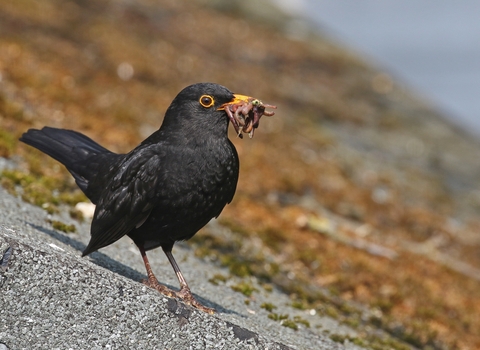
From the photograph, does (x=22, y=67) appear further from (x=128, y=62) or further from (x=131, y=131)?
(x=128, y=62)

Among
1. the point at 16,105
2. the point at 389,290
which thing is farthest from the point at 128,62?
the point at 389,290

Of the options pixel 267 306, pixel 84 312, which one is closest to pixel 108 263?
pixel 84 312

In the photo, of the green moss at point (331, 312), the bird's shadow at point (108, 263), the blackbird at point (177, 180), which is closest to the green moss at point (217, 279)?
the bird's shadow at point (108, 263)

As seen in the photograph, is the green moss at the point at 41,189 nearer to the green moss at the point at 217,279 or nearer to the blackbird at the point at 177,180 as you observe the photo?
the blackbird at the point at 177,180

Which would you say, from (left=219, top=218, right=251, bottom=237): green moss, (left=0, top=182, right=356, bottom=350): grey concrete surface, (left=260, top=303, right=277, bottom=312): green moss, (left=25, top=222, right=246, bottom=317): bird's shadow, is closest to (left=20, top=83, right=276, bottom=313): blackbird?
(left=0, top=182, right=356, bottom=350): grey concrete surface

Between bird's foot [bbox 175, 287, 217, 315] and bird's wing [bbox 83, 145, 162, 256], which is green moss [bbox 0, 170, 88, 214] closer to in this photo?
bird's wing [bbox 83, 145, 162, 256]

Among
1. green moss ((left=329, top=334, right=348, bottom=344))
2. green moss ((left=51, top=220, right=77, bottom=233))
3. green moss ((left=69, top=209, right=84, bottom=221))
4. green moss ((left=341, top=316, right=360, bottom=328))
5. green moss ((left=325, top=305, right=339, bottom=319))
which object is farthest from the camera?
green moss ((left=325, top=305, right=339, bottom=319))

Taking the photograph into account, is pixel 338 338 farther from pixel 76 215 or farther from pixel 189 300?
pixel 76 215
